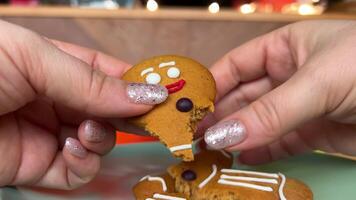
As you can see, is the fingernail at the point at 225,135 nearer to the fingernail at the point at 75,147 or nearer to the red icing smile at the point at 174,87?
the red icing smile at the point at 174,87

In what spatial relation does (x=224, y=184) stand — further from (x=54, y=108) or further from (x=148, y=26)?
(x=148, y=26)

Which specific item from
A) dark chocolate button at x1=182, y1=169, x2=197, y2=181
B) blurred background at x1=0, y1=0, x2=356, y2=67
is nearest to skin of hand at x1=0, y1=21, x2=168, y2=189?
dark chocolate button at x1=182, y1=169, x2=197, y2=181

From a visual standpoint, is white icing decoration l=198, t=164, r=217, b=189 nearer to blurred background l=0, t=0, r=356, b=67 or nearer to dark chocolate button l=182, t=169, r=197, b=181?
dark chocolate button l=182, t=169, r=197, b=181

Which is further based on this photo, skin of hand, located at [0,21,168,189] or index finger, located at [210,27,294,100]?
index finger, located at [210,27,294,100]

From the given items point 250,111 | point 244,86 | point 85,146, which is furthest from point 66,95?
point 244,86

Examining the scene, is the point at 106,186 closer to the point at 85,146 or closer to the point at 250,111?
the point at 85,146

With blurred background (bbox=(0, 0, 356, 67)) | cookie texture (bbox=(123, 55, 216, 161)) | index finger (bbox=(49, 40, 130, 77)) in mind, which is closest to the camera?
cookie texture (bbox=(123, 55, 216, 161))
